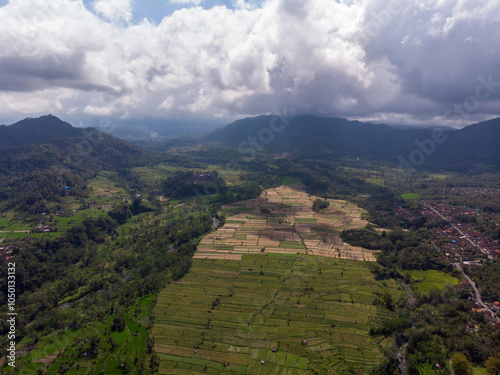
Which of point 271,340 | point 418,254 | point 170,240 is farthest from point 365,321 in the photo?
point 170,240

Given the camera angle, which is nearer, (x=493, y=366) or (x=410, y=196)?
(x=493, y=366)

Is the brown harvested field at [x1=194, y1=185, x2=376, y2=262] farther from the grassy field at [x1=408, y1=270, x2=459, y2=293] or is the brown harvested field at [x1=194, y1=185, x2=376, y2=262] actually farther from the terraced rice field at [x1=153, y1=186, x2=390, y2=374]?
the grassy field at [x1=408, y1=270, x2=459, y2=293]

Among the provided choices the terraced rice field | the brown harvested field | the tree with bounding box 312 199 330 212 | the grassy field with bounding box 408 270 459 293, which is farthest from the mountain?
the grassy field with bounding box 408 270 459 293

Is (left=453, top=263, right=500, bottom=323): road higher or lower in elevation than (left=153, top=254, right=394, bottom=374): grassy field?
higher

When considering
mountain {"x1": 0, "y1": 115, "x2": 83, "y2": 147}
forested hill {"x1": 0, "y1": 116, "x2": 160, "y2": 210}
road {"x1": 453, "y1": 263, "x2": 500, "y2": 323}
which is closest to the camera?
road {"x1": 453, "y1": 263, "x2": 500, "y2": 323}

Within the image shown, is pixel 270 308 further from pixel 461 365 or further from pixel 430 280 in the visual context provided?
pixel 430 280

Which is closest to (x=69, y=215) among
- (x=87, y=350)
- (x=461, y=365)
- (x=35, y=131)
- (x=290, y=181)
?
(x=87, y=350)

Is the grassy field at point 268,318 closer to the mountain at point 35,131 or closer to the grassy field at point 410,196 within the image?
the grassy field at point 410,196
